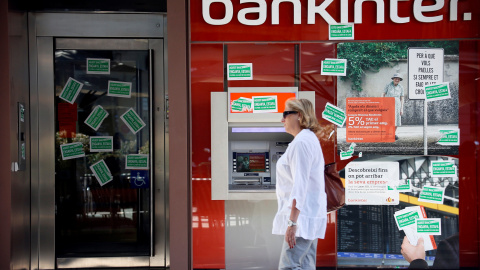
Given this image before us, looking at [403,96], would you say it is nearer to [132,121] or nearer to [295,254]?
[295,254]

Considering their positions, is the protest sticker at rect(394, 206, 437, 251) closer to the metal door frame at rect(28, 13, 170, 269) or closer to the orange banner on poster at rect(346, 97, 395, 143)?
the orange banner on poster at rect(346, 97, 395, 143)

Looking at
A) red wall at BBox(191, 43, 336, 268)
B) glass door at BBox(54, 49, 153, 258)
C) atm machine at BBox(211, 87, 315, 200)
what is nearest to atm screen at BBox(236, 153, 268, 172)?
atm machine at BBox(211, 87, 315, 200)

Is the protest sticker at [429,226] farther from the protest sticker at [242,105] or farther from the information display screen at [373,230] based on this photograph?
the protest sticker at [242,105]

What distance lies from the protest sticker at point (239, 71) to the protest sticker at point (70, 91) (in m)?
1.63

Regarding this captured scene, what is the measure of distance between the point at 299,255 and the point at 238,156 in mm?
1116

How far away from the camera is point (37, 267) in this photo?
15.0 ft

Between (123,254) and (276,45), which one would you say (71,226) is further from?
(276,45)

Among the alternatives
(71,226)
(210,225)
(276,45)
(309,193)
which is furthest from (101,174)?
(309,193)

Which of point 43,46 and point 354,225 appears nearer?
point 354,225

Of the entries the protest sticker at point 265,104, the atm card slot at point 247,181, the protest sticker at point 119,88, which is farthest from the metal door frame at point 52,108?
the protest sticker at point 265,104

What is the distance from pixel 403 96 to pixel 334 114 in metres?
0.59

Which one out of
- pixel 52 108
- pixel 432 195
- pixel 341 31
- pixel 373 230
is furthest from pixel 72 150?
pixel 432 195

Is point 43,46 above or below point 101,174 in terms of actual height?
above

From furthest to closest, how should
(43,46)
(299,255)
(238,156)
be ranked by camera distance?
(43,46) < (238,156) < (299,255)
